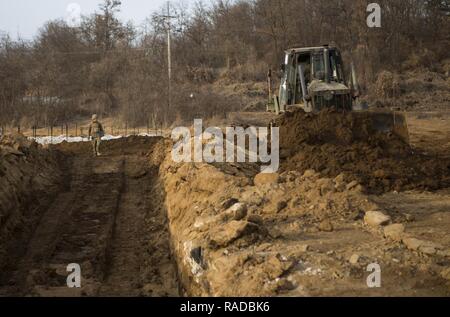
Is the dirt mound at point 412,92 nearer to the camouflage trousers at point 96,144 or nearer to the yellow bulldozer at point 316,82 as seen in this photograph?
the yellow bulldozer at point 316,82

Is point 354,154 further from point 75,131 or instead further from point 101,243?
point 75,131

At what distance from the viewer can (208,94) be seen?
2994 cm

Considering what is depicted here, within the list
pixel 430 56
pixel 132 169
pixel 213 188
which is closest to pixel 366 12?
pixel 430 56

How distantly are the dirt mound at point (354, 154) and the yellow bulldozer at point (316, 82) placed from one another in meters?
1.42

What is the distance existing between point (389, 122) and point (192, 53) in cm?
2846

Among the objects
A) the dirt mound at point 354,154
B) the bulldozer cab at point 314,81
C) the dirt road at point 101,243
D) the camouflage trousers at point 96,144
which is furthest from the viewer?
the camouflage trousers at point 96,144

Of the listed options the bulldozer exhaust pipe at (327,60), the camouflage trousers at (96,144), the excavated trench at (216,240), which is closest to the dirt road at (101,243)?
the excavated trench at (216,240)

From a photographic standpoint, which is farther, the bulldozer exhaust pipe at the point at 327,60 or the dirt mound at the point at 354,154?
the bulldozer exhaust pipe at the point at 327,60

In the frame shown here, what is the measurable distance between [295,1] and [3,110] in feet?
65.6

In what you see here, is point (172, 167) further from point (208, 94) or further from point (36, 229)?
point (208, 94)

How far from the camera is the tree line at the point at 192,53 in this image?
33156 mm

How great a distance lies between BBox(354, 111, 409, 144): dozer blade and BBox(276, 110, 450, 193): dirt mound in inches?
11.4

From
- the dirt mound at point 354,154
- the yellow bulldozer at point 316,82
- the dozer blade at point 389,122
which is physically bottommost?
the dirt mound at point 354,154

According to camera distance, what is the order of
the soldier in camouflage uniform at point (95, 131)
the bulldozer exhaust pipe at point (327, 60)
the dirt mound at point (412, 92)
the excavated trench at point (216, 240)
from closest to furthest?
the excavated trench at point (216, 240) → the bulldozer exhaust pipe at point (327, 60) → the soldier in camouflage uniform at point (95, 131) → the dirt mound at point (412, 92)
